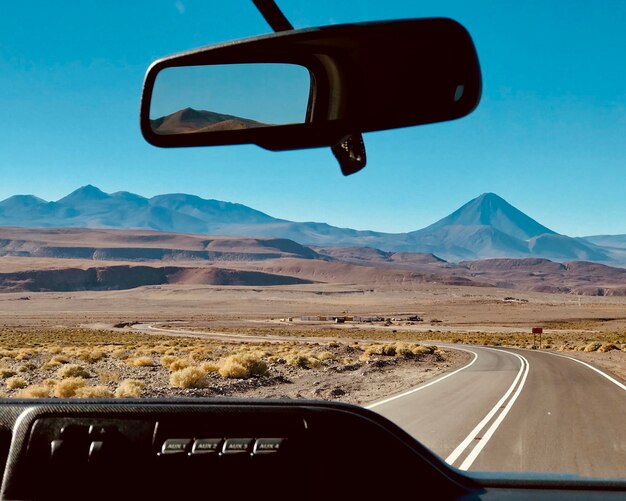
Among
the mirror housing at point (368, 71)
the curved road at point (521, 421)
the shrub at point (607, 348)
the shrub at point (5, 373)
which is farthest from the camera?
the shrub at point (607, 348)

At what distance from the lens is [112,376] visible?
19.9m

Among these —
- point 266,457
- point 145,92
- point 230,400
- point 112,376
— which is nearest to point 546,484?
point 266,457

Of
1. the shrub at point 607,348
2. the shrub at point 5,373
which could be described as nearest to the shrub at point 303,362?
the shrub at point 5,373

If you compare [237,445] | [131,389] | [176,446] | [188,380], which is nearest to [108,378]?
[188,380]

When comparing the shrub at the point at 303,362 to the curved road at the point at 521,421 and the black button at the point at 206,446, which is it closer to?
the curved road at the point at 521,421

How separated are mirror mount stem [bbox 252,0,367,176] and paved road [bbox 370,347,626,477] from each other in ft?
21.4

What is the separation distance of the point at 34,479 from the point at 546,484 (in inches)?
76.5

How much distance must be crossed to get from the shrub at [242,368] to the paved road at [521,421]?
17.4 feet

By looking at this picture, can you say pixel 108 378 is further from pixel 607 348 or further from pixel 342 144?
pixel 607 348

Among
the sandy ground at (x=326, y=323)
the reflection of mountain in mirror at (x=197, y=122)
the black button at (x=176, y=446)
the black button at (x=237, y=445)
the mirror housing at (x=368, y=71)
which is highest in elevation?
the mirror housing at (x=368, y=71)

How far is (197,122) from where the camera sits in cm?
250

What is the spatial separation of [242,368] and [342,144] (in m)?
18.7

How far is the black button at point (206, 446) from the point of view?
247 centimetres

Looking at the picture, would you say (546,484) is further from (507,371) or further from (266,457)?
(507,371)
